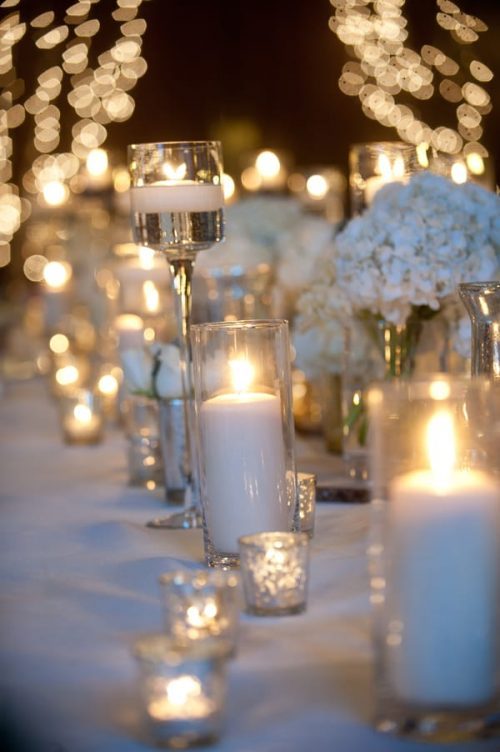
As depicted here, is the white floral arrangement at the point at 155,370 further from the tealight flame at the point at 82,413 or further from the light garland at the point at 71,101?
the light garland at the point at 71,101

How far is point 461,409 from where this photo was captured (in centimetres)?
105

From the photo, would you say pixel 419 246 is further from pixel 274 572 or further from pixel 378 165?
pixel 274 572

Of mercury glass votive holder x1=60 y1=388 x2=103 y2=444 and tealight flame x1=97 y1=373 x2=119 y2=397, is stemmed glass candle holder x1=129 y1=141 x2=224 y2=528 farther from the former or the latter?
tealight flame x1=97 y1=373 x2=119 y2=397

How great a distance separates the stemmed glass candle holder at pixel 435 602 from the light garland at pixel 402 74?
366cm

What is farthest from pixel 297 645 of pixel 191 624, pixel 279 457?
pixel 279 457

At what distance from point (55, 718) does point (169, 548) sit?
0.63 meters

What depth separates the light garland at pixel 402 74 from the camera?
6066mm

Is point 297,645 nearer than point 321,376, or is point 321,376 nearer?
point 297,645

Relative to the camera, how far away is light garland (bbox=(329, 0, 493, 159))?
6.07 m

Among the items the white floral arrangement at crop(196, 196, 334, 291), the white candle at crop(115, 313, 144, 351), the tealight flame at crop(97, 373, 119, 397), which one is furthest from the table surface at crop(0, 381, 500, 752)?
the tealight flame at crop(97, 373, 119, 397)

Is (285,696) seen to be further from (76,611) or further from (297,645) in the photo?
(76,611)

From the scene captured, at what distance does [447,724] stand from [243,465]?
0.61 m

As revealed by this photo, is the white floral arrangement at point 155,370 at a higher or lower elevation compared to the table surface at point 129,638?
higher

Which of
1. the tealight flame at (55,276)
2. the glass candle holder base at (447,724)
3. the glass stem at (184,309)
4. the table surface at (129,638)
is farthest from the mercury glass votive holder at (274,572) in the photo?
the tealight flame at (55,276)
